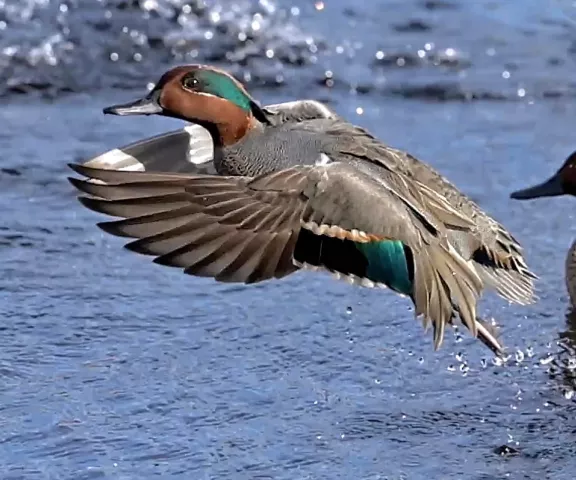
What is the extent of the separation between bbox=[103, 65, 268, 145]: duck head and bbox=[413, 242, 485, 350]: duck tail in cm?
63

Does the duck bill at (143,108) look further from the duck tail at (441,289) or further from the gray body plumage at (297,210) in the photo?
the duck tail at (441,289)

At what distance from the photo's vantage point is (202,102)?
4172 millimetres

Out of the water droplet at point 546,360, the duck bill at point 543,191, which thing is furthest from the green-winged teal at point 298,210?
the duck bill at point 543,191

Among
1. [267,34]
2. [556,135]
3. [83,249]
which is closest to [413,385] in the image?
[83,249]

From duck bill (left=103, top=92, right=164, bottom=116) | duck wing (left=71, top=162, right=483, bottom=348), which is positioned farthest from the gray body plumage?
duck bill (left=103, top=92, right=164, bottom=116)

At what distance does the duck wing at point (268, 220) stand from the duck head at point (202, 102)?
38 cm

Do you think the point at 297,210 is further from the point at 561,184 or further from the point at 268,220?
the point at 561,184

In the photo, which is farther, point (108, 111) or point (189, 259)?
point (108, 111)

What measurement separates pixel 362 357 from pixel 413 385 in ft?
0.75

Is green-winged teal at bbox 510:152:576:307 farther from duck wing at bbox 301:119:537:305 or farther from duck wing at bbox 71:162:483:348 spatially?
duck wing at bbox 71:162:483:348

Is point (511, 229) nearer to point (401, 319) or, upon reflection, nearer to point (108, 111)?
point (401, 319)

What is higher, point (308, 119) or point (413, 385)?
point (308, 119)

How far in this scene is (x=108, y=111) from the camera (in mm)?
4109

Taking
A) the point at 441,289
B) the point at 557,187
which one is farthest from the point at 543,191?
the point at 441,289
